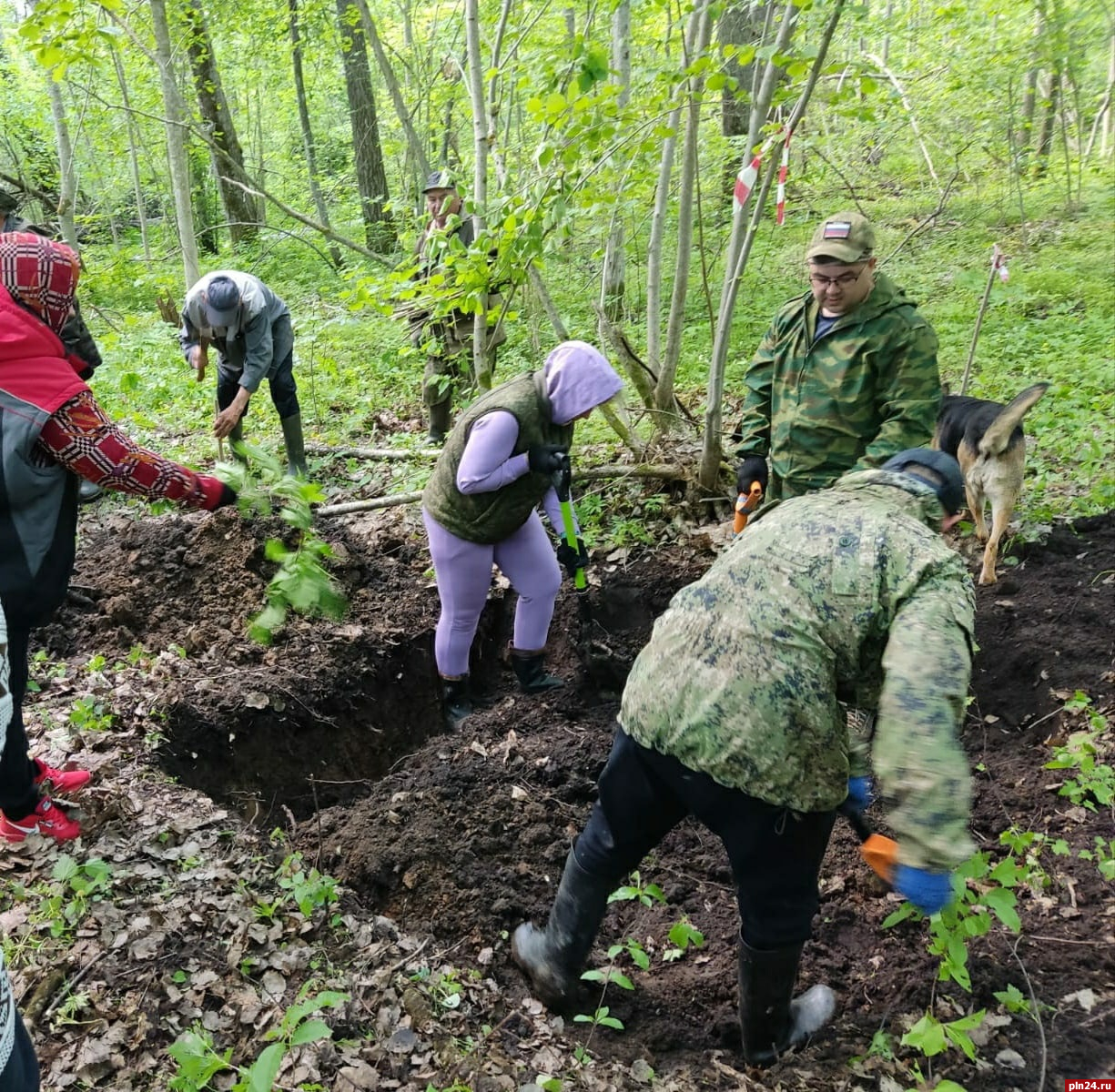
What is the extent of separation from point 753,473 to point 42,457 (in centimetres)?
310

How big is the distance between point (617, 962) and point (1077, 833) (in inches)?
75.0

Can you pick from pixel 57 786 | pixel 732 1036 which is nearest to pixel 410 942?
pixel 732 1036

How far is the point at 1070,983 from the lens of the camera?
8.56 ft

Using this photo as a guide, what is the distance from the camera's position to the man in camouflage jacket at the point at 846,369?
3393 millimetres

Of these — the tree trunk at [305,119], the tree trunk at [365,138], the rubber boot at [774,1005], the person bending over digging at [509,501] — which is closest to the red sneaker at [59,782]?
the person bending over digging at [509,501]

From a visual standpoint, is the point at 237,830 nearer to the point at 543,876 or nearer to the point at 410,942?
the point at 410,942

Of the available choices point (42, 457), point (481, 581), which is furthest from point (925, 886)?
point (42, 457)

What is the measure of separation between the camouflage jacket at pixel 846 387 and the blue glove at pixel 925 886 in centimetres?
198

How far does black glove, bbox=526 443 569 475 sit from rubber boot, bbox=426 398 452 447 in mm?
3823

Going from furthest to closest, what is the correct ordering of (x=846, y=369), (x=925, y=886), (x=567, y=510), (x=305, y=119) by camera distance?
1. (x=305, y=119)
2. (x=567, y=510)
3. (x=846, y=369)
4. (x=925, y=886)

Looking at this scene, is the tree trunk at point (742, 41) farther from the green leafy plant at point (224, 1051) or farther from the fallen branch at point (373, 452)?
the green leafy plant at point (224, 1051)

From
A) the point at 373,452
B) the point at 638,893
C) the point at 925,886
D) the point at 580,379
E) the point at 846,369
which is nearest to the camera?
the point at 925,886

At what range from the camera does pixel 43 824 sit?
3209 mm

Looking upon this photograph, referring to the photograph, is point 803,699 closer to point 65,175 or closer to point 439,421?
point 439,421
